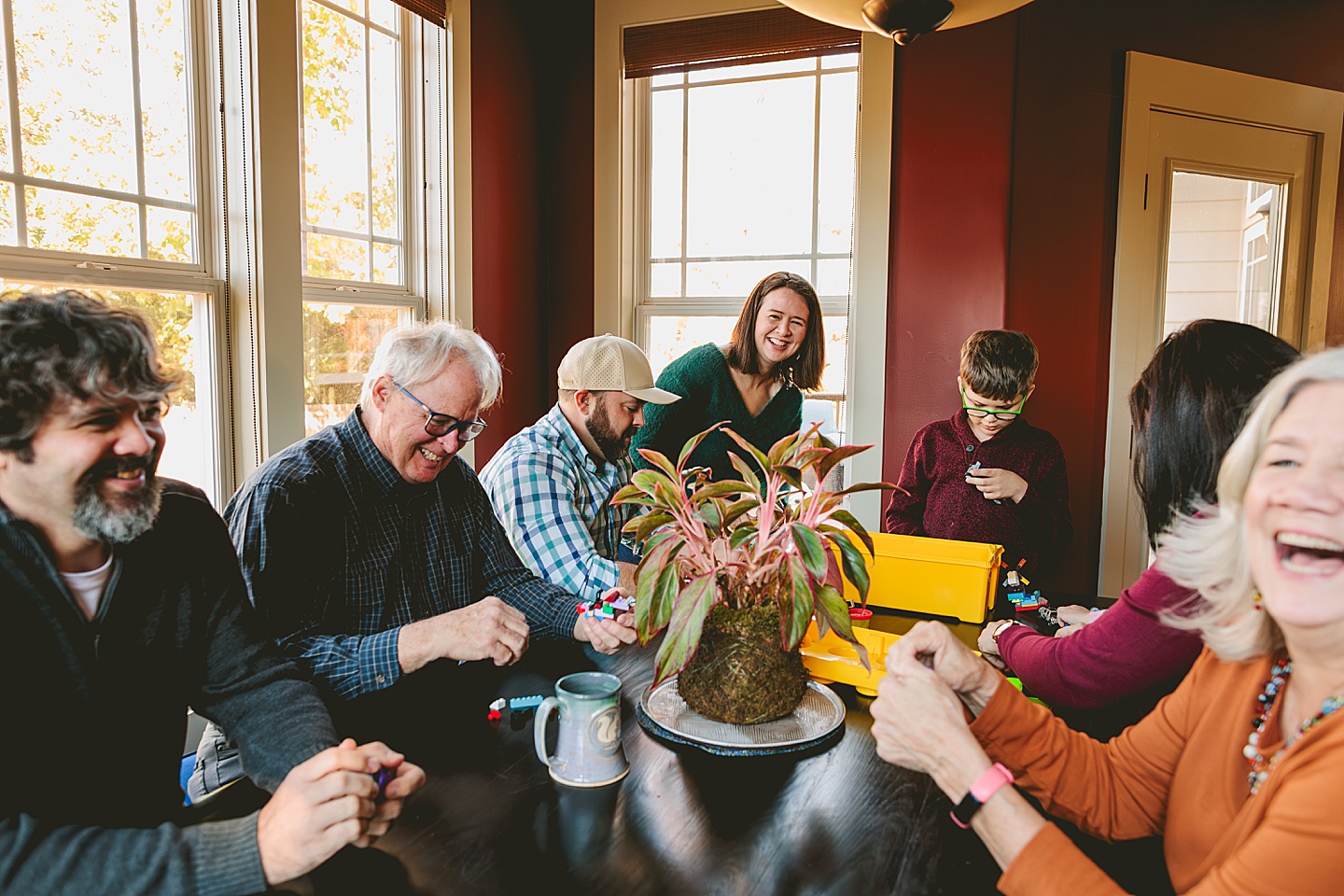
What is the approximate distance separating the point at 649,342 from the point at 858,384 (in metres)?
0.96

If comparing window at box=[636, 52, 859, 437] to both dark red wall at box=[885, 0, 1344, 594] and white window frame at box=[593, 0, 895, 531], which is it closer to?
white window frame at box=[593, 0, 895, 531]

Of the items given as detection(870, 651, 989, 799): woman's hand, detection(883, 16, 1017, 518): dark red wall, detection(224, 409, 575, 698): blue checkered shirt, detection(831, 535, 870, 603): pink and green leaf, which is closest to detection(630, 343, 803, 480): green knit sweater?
detection(883, 16, 1017, 518): dark red wall

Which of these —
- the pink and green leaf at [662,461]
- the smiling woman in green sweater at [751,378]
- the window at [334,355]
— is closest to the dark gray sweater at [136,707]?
the pink and green leaf at [662,461]

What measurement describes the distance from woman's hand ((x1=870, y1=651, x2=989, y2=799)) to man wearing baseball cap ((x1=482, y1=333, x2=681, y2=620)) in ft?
3.12

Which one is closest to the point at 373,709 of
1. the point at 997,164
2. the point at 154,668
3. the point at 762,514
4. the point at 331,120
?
the point at 154,668

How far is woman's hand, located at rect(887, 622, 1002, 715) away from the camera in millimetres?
1142

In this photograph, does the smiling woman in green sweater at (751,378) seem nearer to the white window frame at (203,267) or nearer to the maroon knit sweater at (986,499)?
the maroon knit sweater at (986,499)

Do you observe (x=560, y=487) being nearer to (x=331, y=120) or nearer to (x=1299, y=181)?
(x=331, y=120)

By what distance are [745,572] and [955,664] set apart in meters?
0.31

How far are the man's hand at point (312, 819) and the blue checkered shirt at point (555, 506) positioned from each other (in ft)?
3.40

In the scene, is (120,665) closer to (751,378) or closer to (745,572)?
(745,572)

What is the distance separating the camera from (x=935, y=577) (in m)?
1.83

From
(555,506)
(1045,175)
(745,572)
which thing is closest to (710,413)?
(555,506)

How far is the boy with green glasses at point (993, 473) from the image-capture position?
7.55 feet
